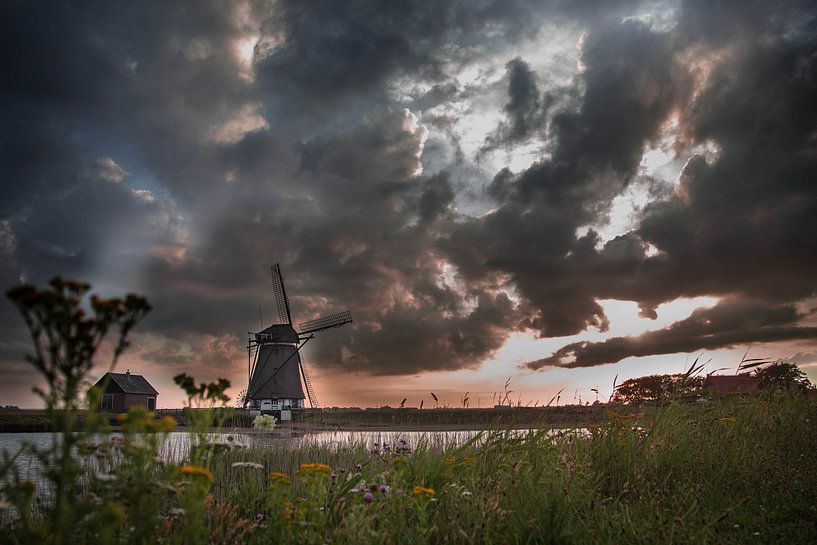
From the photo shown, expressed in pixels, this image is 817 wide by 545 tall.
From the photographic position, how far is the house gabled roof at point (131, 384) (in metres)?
52.3

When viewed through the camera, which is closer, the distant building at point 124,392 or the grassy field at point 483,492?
the grassy field at point 483,492

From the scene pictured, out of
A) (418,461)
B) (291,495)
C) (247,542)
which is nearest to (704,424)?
(418,461)

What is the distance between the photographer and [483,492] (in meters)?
5.12

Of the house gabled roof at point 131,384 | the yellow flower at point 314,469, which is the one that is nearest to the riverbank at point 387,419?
the house gabled roof at point 131,384

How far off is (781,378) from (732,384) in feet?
6.49

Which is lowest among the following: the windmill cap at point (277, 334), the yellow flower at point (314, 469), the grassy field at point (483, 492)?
the grassy field at point (483, 492)

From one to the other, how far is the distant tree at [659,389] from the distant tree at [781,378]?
259 cm

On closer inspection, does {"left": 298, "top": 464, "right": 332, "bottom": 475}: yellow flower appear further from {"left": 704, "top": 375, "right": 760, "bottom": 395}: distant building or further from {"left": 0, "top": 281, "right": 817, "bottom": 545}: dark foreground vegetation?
{"left": 704, "top": 375, "right": 760, "bottom": 395}: distant building

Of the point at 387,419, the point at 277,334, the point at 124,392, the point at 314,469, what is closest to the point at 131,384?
the point at 124,392

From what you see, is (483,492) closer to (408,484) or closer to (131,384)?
(408,484)

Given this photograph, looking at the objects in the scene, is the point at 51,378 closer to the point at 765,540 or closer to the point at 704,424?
the point at 765,540

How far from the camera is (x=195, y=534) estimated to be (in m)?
3.36

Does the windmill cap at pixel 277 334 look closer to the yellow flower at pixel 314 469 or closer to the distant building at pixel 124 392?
the distant building at pixel 124 392

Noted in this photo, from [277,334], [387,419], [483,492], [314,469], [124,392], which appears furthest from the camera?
[124,392]
